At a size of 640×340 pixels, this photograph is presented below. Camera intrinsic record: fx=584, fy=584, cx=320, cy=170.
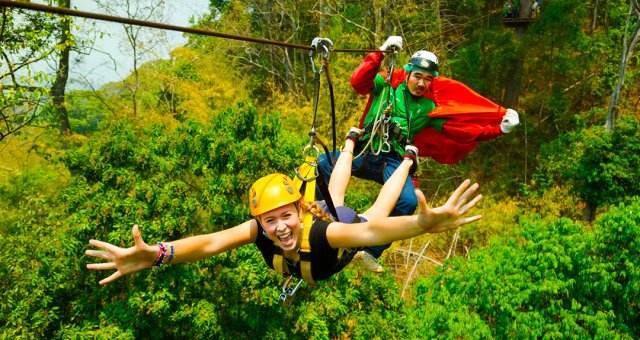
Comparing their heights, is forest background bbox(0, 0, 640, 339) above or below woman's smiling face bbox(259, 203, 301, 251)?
below

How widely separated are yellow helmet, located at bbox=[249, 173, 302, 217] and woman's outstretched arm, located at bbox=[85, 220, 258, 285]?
0.15 metres

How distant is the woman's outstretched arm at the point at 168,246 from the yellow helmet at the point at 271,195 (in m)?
0.15

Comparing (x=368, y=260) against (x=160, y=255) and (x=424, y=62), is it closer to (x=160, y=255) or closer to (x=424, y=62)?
(x=424, y=62)

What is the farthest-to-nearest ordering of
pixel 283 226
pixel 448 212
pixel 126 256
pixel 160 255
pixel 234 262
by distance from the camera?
pixel 234 262
pixel 283 226
pixel 160 255
pixel 126 256
pixel 448 212

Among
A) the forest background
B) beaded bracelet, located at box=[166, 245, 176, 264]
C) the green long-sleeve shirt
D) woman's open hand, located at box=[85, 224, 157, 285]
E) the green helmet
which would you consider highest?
the green helmet

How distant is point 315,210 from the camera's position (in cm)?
292

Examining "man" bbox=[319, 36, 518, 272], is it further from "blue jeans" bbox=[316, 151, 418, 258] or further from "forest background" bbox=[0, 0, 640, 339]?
"forest background" bbox=[0, 0, 640, 339]

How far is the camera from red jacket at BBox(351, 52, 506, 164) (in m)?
4.33

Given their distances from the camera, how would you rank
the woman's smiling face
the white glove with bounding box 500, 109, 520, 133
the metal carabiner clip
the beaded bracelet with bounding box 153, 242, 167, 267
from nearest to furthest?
the beaded bracelet with bounding box 153, 242, 167, 267
the woman's smiling face
the metal carabiner clip
the white glove with bounding box 500, 109, 520, 133

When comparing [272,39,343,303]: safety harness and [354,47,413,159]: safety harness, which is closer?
[272,39,343,303]: safety harness

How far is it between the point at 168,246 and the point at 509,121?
2.73 m

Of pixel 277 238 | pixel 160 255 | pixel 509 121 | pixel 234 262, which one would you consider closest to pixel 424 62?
pixel 509 121

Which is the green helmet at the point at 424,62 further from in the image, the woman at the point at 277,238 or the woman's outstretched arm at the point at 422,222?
the woman's outstretched arm at the point at 422,222

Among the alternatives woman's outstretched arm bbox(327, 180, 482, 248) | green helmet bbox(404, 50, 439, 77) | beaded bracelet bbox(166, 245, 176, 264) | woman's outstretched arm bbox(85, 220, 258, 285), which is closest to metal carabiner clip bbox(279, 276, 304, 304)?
woman's outstretched arm bbox(85, 220, 258, 285)
